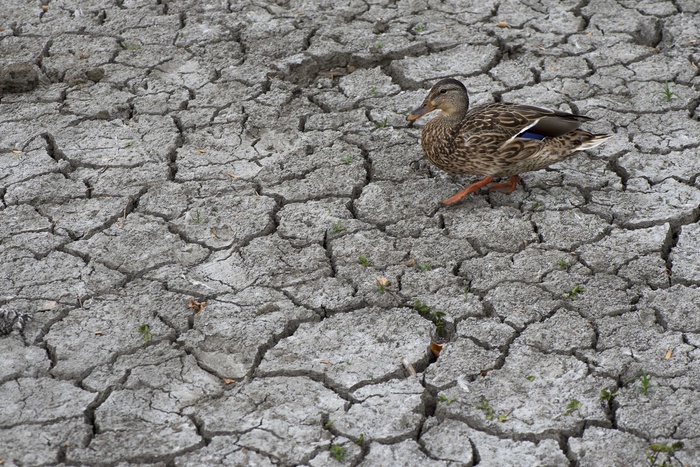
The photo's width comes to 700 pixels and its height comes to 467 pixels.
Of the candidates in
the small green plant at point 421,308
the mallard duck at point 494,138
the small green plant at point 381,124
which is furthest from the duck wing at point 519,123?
the small green plant at point 421,308

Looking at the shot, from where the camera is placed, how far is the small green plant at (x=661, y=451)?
151 inches

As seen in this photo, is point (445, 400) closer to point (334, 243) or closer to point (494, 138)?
point (334, 243)

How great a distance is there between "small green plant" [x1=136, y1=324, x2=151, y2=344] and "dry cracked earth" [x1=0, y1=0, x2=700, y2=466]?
2 cm

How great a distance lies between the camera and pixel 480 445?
13.1ft

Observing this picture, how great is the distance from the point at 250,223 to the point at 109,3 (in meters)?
3.56

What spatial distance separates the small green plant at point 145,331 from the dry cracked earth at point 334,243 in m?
0.02

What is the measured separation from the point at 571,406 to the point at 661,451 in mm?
444

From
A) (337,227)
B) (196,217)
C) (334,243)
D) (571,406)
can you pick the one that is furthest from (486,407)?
(196,217)

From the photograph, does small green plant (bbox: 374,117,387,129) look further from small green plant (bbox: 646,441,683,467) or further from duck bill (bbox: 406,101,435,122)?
small green plant (bbox: 646,441,683,467)

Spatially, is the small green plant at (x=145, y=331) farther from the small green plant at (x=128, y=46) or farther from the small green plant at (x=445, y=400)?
the small green plant at (x=128, y=46)

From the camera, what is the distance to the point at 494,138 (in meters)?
5.44

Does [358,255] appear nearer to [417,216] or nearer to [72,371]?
[417,216]

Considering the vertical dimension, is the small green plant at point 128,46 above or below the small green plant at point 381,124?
above

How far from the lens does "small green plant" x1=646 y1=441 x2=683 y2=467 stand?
3.84 metres
